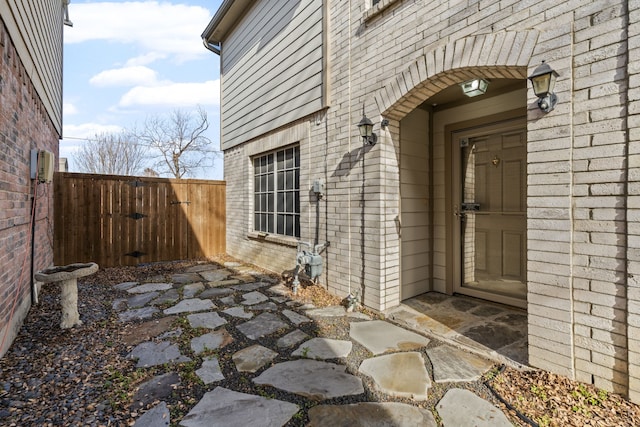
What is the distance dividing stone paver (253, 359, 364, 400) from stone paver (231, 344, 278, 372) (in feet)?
0.39

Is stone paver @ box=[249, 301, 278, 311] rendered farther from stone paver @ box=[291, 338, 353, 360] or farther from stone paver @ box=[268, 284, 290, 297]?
stone paver @ box=[291, 338, 353, 360]

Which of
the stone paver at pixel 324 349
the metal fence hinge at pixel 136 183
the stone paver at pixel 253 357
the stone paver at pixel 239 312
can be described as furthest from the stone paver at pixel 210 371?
the metal fence hinge at pixel 136 183

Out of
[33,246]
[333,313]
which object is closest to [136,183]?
[33,246]

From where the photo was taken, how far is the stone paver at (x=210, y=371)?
6.93ft

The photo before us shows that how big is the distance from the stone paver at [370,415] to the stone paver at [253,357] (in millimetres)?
668

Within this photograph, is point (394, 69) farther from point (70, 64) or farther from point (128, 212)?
point (70, 64)

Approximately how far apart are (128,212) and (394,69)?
5.71 metres

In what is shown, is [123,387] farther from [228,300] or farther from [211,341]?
[228,300]

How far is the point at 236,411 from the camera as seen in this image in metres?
1.77

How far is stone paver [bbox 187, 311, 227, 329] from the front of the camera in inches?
120

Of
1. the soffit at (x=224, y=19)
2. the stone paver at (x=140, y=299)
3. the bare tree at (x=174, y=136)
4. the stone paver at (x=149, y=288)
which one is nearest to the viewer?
the stone paver at (x=140, y=299)

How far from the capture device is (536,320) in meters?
2.14

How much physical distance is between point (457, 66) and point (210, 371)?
3.14 m

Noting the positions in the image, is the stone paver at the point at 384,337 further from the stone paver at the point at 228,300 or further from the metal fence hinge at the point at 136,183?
the metal fence hinge at the point at 136,183
